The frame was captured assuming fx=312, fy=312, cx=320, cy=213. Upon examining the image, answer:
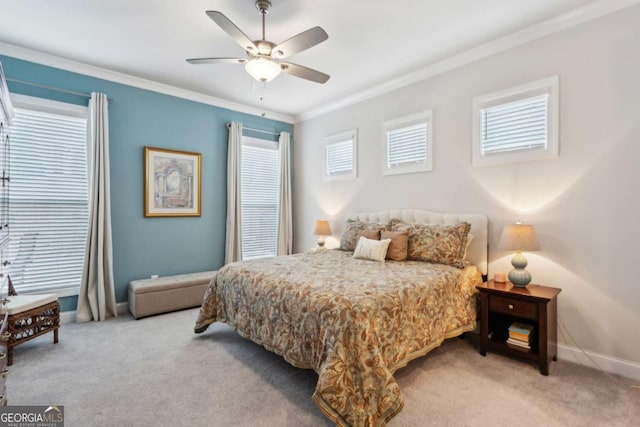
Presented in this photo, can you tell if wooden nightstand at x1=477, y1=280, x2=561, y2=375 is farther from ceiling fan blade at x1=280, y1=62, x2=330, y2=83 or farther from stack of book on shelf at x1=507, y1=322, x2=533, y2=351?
ceiling fan blade at x1=280, y1=62, x2=330, y2=83

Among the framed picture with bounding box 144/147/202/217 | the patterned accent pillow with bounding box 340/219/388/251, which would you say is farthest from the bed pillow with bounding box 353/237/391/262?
the framed picture with bounding box 144/147/202/217

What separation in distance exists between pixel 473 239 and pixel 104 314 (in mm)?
4373

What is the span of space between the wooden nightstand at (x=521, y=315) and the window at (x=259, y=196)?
3.57 meters

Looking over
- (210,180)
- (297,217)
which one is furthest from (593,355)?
(210,180)

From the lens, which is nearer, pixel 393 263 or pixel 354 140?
pixel 393 263

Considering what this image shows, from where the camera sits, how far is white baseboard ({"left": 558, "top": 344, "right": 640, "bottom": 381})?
8.09ft

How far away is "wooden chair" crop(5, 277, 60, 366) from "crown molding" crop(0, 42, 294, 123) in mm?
2458

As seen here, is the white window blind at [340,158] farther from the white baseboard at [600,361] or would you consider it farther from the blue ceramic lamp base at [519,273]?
the white baseboard at [600,361]

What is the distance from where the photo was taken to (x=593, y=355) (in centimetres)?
266

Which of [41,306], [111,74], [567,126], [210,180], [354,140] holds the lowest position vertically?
[41,306]

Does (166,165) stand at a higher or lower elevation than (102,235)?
higher

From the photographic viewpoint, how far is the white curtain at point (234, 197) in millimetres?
4953

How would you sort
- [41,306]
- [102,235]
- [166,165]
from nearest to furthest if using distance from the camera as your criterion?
[41,306] → [102,235] → [166,165]

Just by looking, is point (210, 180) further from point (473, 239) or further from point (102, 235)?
point (473, 239)
